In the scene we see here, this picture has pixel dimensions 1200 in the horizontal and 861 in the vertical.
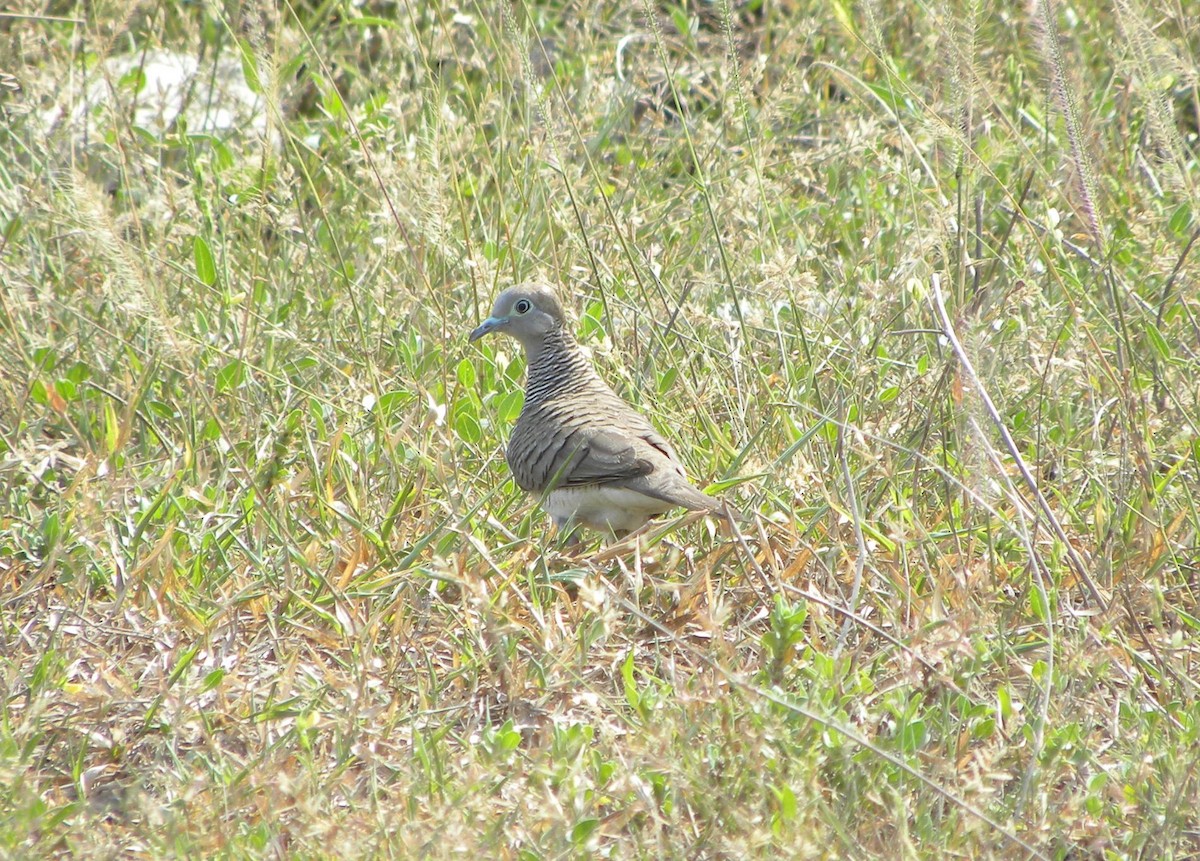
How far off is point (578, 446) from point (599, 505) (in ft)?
0.68

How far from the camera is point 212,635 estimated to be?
3656mm

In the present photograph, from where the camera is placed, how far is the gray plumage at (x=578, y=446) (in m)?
3.97

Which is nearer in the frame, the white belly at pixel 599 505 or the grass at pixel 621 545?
the grass at pixel 621 545

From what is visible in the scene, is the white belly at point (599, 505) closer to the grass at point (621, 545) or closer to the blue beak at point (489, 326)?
the grass at point (621, 545)

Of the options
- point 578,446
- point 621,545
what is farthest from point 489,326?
point 621,545

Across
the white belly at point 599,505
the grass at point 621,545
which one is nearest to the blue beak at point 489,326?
the grass at point 621,545

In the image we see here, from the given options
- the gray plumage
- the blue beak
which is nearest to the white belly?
the gray plumage

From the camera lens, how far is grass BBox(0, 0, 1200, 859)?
2.90 m

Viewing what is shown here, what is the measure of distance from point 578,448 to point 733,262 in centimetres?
129

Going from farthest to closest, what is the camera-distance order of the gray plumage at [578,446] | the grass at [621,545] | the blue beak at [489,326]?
the blue beak at [489,326] → the gray plumage at [578,446] → the grass at [621,545]

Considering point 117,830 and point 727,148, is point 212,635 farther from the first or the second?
point 727,148

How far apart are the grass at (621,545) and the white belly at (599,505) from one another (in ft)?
0.32

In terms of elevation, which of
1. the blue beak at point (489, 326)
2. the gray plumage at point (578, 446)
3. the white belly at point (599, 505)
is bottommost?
the white belly at point (599, 505)

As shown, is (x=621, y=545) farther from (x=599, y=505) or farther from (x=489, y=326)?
(x=489, y=326)
